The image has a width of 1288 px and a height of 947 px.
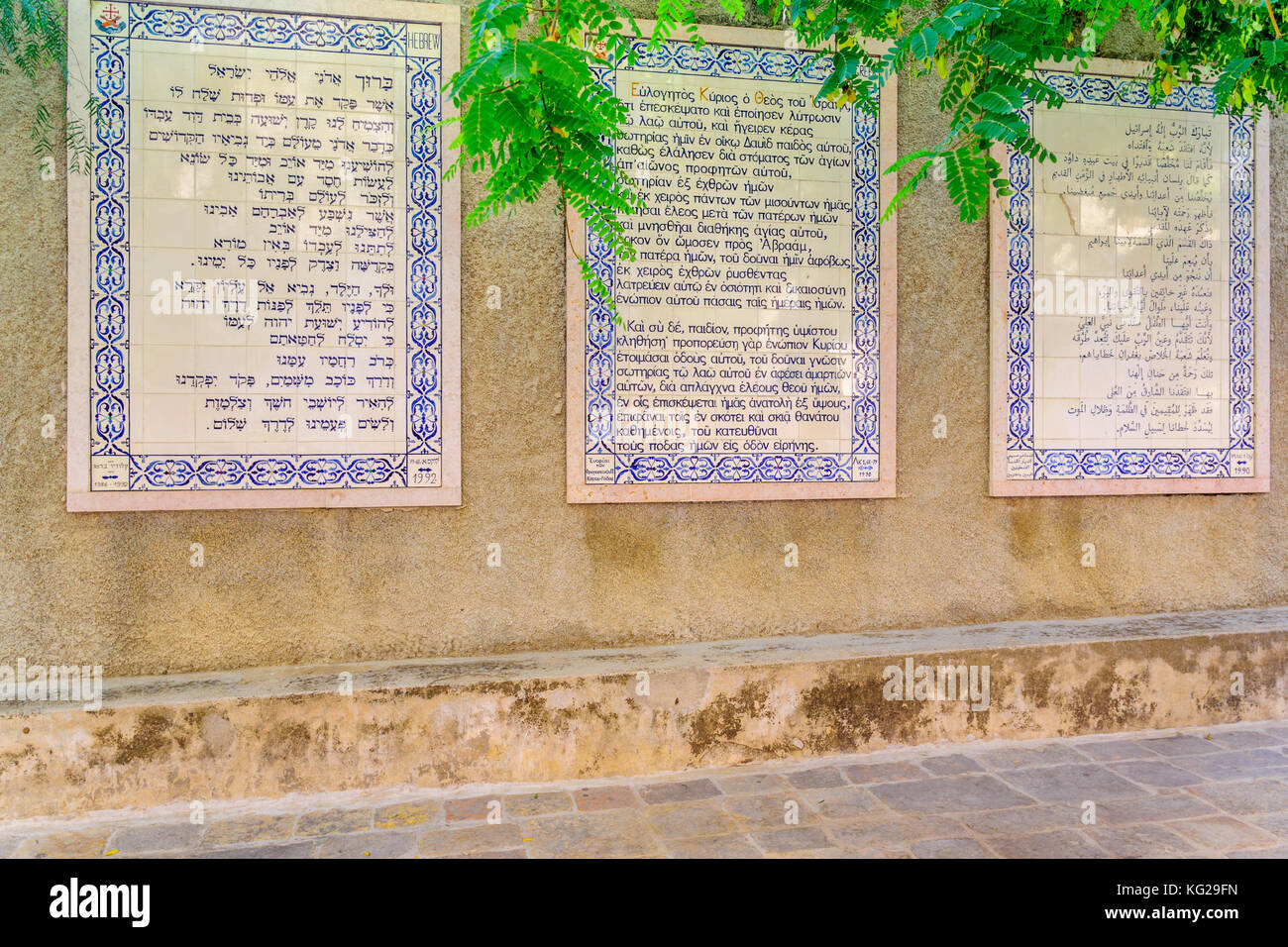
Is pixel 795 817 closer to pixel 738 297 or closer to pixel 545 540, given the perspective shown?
pixel 545 540

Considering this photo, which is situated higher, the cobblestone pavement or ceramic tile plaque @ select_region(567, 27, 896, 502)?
ceramic tile plaque @ select_region(567, 27, 896, 502)

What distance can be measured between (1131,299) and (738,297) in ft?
7.94

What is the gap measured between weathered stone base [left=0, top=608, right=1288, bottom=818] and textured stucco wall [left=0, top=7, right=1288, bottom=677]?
20cm

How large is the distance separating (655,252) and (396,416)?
5.21 feet

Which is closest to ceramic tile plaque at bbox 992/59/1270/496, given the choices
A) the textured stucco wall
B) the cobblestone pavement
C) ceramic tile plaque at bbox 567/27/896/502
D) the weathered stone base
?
the textured stucco wall

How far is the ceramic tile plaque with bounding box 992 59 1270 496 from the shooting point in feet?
15.9

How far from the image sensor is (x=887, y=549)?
4691 millimetres

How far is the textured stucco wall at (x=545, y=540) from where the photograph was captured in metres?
3.96

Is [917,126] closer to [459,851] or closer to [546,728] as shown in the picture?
[546,728]

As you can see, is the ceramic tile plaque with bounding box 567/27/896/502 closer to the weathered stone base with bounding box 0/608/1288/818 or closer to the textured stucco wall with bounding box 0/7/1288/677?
the textured stucco wall with bounding box 0/7/1288/677

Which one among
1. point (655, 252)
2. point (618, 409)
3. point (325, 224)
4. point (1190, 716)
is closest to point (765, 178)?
point (655, 252)

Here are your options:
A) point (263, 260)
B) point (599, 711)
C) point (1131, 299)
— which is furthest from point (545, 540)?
point (1131, 299)

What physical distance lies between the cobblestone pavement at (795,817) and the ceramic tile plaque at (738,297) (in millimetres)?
1479

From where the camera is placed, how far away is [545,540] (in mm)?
4371
